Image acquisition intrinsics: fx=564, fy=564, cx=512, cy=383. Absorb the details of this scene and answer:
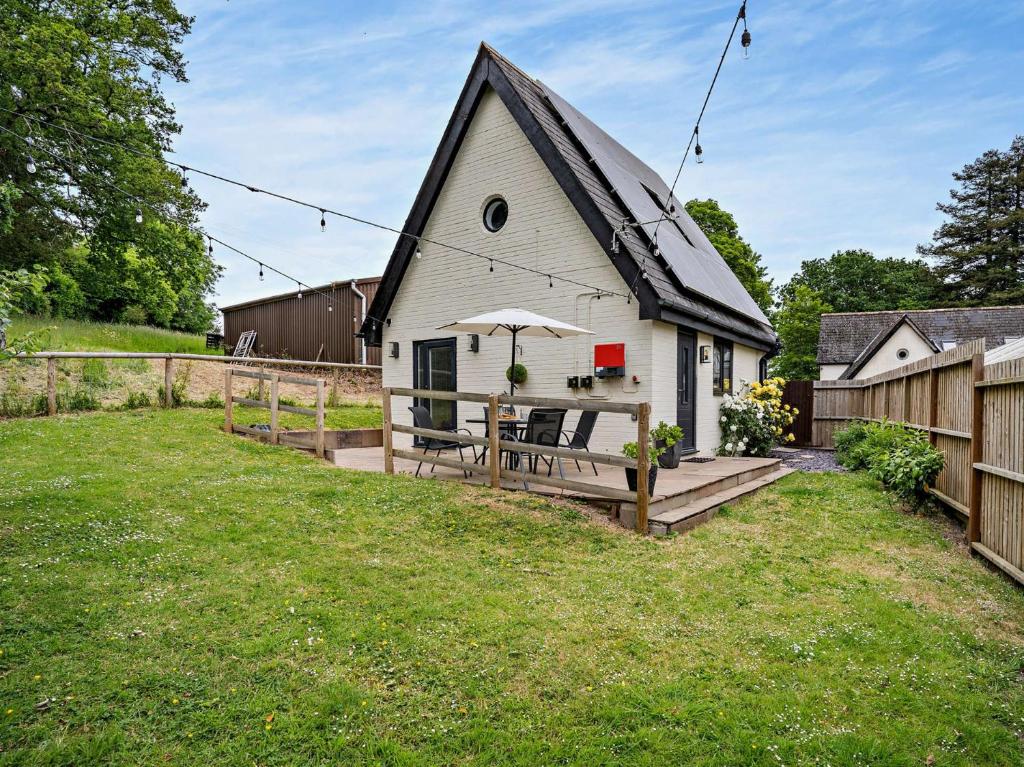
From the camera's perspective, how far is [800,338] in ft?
121

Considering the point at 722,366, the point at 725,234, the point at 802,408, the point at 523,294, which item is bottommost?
the point at 802,408

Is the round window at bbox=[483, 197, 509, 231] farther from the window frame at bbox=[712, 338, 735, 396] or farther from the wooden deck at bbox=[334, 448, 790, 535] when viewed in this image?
the window frame at bbox=[712, 338, 735, 396]

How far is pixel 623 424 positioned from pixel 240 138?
8070 mm

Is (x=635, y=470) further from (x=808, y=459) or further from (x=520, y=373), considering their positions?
(x=808, y=459)

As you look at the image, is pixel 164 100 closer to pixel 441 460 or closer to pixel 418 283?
pixel 418 283

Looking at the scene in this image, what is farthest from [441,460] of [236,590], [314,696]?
[314,696]

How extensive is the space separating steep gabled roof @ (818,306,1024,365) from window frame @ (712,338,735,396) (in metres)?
15.4

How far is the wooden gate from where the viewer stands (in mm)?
13984

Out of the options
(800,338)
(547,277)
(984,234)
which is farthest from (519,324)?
(984,234)

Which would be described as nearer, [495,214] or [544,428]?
[544,428]

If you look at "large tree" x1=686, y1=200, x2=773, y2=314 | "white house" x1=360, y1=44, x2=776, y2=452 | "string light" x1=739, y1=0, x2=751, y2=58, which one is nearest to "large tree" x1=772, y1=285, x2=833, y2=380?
"large tree" x1=686, y1=200, x2=773, y2=314

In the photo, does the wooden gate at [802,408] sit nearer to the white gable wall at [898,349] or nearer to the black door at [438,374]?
the black door at [438,374]

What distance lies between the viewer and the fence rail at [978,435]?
4.03 m

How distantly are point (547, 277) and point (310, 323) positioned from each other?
11972mm
